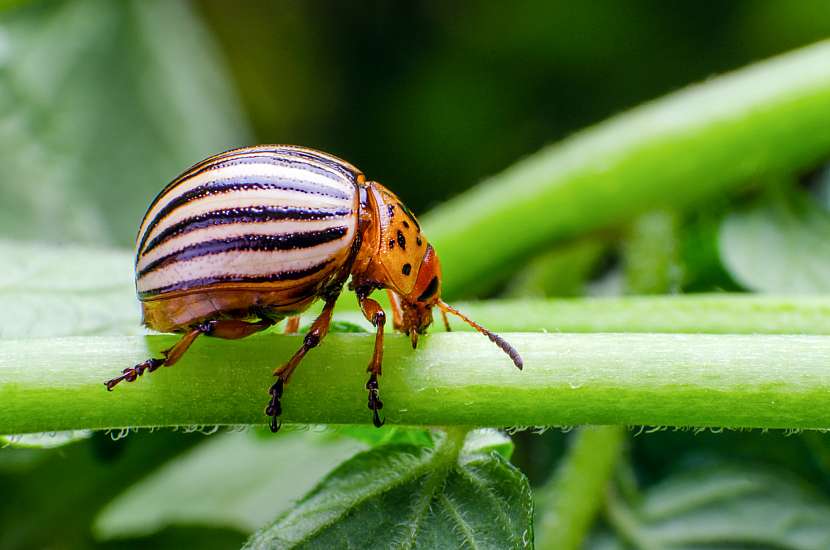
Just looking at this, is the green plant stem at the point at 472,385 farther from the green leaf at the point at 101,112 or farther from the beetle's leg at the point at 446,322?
the green leaf at the point at 101,112

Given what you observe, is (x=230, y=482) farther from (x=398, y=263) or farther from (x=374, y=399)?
(x=374, y=399)

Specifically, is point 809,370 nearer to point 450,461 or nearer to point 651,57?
point 450,461

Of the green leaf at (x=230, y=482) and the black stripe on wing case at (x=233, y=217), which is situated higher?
the black stripe on wing case at (x=233, y=217)

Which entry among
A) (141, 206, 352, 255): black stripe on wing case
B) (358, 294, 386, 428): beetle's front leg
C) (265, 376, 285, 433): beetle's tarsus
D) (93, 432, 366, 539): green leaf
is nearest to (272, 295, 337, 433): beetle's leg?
(265, 376, 285, 433): beetle's tarsus

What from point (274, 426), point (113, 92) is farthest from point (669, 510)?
point (113, 92)

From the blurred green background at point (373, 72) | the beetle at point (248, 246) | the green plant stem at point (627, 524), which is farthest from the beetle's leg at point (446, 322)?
the blurred green background at point (373, 72)

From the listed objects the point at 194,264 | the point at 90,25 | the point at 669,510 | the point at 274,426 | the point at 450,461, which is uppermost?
the point at 90,25
